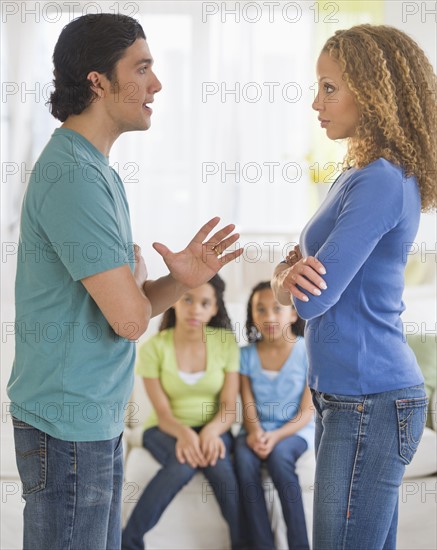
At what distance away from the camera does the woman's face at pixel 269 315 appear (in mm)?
2625

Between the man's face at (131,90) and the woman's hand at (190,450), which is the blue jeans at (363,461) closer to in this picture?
the man's face at (131,90)

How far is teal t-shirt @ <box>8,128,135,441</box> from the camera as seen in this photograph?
119cm

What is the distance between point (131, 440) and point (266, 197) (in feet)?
6.95

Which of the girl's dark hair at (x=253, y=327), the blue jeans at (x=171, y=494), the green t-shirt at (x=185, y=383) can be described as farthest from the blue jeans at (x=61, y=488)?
the girl's dark hair at (x=253, y=327)

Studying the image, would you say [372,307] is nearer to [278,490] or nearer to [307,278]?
[307,278]

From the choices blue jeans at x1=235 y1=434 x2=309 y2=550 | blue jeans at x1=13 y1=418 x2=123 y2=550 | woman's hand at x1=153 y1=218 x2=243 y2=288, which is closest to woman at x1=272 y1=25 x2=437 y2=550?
woman's hand at x1=153 y1=218 x2=243 y2=288

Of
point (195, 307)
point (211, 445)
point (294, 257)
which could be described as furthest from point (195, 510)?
point (294, 257)

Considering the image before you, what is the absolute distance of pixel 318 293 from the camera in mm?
1280

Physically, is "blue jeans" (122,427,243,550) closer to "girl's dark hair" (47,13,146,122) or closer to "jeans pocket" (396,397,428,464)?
"jeans pocket" (396,397,428,464)

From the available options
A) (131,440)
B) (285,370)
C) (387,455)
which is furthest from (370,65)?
(131,440)

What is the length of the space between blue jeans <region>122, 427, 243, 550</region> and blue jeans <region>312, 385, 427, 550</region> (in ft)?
3.29

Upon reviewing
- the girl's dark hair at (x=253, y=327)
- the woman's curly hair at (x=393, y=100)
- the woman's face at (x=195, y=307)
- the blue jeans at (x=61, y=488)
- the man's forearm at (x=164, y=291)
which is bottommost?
the blue jeans at (x=61, y=488)

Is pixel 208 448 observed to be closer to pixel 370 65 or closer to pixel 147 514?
pixel 147 514

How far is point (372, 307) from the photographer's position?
4.39ft
